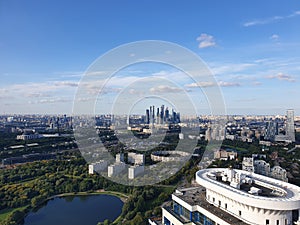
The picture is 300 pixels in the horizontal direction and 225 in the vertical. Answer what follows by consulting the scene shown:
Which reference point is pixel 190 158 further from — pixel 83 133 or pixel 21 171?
pixel 21 171

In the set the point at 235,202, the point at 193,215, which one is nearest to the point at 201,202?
the point at 193,215

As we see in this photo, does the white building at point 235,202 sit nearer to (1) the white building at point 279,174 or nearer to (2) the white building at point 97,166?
(1) the white building at point 279,174

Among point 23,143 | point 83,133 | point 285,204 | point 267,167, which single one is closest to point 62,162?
point 83,133

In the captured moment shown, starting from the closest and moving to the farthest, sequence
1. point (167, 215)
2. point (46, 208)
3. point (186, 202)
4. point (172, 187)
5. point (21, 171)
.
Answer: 1. point (186, 202)
2. point (167, 215)
3. point (46, 208)
4. point (172, 187)
5. point (21, 171)

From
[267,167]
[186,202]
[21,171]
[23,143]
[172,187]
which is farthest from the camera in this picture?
[23,143]

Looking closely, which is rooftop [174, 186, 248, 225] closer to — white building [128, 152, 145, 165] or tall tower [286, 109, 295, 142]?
white building [128, 152, 145, 165]

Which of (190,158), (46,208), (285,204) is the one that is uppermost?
(285,204)

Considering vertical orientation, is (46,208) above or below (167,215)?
below

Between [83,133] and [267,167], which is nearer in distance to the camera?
[267,167]

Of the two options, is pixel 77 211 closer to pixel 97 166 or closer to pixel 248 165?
pixel 97 166
